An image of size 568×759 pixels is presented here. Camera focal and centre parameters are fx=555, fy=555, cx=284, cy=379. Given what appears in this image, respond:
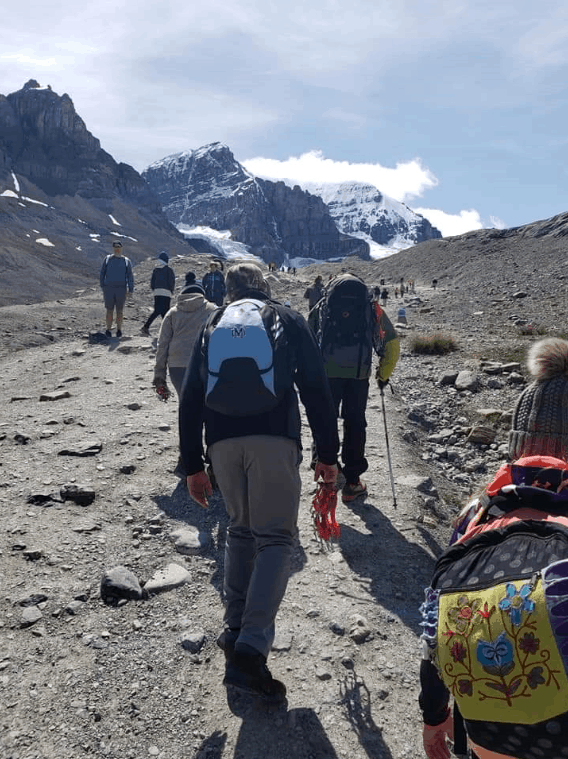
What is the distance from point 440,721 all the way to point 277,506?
4.39 feet

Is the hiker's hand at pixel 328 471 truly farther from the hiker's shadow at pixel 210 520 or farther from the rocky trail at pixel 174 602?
the hiker's shadow at pixel 210 520

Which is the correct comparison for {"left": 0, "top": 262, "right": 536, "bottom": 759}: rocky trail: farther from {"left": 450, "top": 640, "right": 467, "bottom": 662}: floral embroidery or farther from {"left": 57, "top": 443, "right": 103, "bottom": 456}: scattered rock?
{"left": 450, "top": 640, "right": 467, "bottom": 662}: floral embroidery

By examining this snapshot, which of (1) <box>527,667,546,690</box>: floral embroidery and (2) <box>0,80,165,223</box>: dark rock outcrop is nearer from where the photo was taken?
(1) <box>527,667,546,690</box>: floral embroidery

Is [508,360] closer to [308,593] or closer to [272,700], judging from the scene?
[308,593]

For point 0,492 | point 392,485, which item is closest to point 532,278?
point 392,485

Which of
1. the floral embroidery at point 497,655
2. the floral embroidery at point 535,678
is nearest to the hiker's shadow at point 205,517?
the floral embroidery at point 497,655

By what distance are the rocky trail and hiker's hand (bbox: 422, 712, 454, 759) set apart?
803 millimetres

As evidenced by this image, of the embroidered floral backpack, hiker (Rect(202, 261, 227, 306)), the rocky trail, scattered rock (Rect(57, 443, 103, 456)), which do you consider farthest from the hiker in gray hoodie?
hiker (Rect(202, 261, 227, 306))

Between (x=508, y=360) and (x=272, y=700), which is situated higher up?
(x=508, y=360)

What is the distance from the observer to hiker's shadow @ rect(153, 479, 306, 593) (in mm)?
4734

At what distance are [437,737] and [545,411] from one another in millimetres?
1405

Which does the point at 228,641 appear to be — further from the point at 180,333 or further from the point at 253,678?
the point at 180,333

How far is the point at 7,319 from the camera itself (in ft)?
58.3

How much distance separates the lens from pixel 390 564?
188 inches
